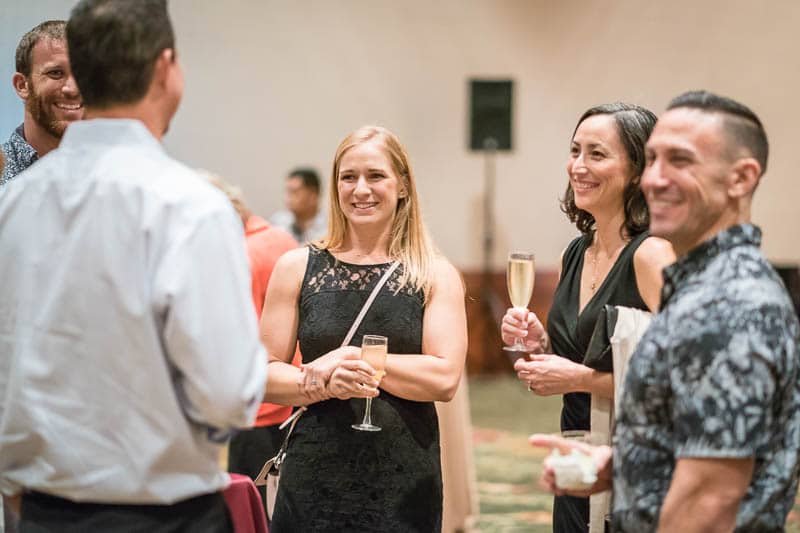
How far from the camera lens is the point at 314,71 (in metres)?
Result: 9.80

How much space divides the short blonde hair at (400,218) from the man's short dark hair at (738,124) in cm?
117

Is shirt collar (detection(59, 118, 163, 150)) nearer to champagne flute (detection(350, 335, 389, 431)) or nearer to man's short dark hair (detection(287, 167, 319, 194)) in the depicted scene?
champagne flute (detection(350, 335, 389, 431))

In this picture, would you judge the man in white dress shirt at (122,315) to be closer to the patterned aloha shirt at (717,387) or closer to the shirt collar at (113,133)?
the shirt collar at (113,133)

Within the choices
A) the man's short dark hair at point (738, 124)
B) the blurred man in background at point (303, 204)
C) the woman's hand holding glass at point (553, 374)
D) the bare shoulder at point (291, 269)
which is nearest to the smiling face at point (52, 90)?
the bare shoulder at point (291, 269)

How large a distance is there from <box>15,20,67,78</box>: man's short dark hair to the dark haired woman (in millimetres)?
1544

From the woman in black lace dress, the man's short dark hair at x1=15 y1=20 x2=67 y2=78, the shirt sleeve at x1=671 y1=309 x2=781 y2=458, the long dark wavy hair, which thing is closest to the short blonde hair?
the woman in black lace dress

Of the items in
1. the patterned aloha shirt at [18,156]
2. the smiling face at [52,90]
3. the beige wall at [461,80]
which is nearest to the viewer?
the smiling face at [52,90]

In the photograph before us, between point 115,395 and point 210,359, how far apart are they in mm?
194

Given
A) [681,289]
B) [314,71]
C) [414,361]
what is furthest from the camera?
[314,71]

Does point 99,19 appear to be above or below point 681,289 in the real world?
above

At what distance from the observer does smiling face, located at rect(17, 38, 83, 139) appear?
272 cm

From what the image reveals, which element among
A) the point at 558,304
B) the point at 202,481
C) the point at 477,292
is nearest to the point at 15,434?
the point at 202,481

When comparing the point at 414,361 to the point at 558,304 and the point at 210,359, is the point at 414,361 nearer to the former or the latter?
the point at 558,304

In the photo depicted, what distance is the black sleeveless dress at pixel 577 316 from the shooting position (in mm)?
2590
